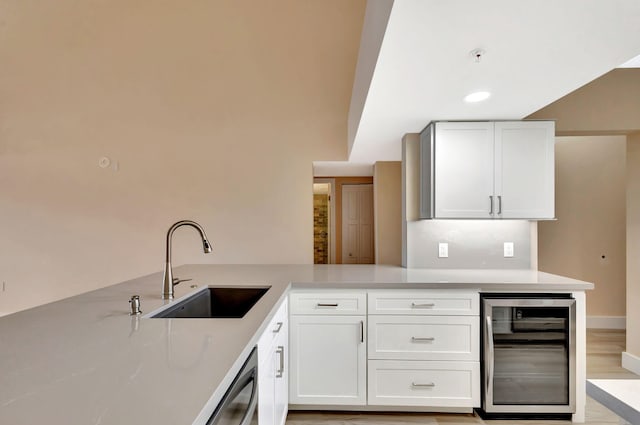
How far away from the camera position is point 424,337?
2213mm

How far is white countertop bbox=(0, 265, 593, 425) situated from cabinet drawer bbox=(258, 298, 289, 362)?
86mm

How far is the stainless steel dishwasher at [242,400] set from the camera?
85 cm

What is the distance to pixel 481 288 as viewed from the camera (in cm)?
218

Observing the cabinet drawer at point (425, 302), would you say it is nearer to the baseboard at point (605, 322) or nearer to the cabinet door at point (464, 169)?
the cabinet door at point (464, 169)

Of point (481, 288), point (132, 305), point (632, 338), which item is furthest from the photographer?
point (632, 338)

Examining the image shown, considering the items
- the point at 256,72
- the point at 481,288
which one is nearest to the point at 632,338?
the point at 481,288

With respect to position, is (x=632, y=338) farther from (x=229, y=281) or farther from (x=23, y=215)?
(x=23, y=215)

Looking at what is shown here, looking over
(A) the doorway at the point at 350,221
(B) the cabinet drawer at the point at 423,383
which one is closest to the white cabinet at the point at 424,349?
(B) the cabinet drawer at the point at 423,383

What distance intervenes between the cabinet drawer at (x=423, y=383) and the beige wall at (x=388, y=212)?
192 cm

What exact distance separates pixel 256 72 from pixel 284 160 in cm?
97

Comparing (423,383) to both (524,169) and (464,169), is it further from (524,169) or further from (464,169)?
(524,169)

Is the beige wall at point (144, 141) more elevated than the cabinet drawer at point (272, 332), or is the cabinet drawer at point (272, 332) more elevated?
the beige wall at point (144, 141)

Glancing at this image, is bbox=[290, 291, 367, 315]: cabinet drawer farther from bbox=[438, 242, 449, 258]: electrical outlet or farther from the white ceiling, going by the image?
the white ceiling

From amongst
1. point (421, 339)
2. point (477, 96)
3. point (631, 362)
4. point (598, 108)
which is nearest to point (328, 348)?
point (421, 339)
